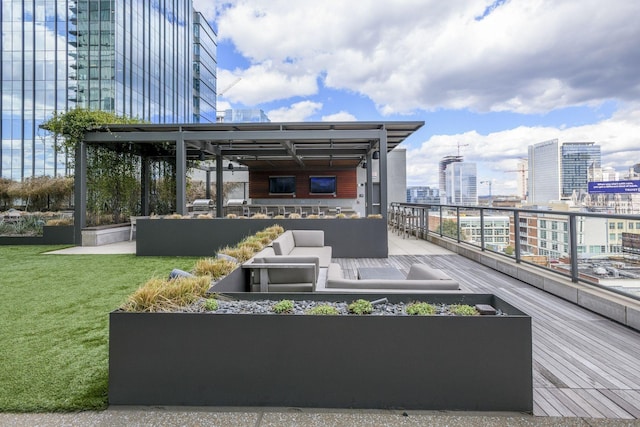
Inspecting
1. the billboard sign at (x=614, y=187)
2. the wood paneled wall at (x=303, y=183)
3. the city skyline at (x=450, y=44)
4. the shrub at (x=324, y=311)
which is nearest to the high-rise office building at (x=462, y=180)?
the city skyline at (x=450, y=44)

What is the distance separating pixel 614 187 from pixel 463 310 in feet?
43.3

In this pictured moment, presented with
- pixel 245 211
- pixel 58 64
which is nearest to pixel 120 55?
pixel 58 64

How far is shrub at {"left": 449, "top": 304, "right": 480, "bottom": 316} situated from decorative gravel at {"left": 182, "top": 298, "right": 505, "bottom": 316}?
36 millimetres

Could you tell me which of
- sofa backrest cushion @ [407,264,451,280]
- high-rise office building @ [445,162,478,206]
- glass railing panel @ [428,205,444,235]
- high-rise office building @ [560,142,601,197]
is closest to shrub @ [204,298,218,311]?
sofa backrest cushion @ [407,264,451,280]

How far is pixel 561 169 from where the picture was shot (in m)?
21.9

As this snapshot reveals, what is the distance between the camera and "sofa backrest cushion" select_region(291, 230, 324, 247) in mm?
7070

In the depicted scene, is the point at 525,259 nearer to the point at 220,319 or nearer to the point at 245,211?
the point at 220,319

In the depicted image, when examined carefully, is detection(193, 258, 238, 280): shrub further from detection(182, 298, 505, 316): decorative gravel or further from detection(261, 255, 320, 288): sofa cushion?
detection(182, 298, 505, 316): decorative gravel

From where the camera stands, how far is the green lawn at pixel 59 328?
2.26 metres

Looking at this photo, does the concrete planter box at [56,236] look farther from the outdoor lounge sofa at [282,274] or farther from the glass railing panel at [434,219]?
the glass railing panel at [434,219]

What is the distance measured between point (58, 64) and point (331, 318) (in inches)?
1368

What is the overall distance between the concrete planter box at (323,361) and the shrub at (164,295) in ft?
0.36

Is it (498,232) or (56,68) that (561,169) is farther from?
(56,68)

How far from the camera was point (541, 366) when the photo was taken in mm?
2625
